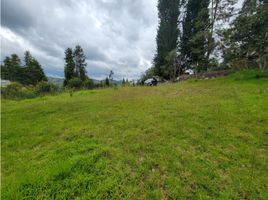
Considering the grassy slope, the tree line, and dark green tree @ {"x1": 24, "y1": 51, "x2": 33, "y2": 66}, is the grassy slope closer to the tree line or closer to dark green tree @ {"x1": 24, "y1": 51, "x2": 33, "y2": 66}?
the tree line

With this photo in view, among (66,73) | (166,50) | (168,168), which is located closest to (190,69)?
(166,50)

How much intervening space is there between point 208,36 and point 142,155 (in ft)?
38.8

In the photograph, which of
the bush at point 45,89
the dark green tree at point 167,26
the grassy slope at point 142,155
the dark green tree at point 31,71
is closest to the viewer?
the grassy slope at point 142,155

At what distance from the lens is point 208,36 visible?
11.8m

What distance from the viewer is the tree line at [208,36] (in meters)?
8.05

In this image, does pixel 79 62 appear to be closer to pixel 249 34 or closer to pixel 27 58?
pixel 27 58

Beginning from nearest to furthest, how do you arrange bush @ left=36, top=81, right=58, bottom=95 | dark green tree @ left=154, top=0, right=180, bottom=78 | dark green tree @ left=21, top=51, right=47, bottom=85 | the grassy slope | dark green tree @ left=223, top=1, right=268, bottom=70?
the grassy slope, dark green tree @ left=223, top=1, right=268, bottom=70, bush @ left=36, top=81, right=58, bottom=95, dark green tree @ left=154, top=0, right=180, bottom=78, dark green tree @ left=21, top=51, right=47, bottom=85

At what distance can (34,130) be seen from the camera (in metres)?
4.31

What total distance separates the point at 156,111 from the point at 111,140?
2.20m

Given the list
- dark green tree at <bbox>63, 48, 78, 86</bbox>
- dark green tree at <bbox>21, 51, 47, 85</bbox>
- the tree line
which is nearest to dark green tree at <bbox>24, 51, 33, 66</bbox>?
dark green tree at <bbox>21, 51, 47, 85</bbox>

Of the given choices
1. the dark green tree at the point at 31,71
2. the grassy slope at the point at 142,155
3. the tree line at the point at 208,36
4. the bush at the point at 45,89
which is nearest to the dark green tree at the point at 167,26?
the tree line at the point at 208,36

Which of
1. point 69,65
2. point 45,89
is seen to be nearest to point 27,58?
point 69,65

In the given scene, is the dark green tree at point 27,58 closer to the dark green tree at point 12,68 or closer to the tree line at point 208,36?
the dark green tree at point 12,68

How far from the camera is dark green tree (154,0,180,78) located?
19211 millimetres
